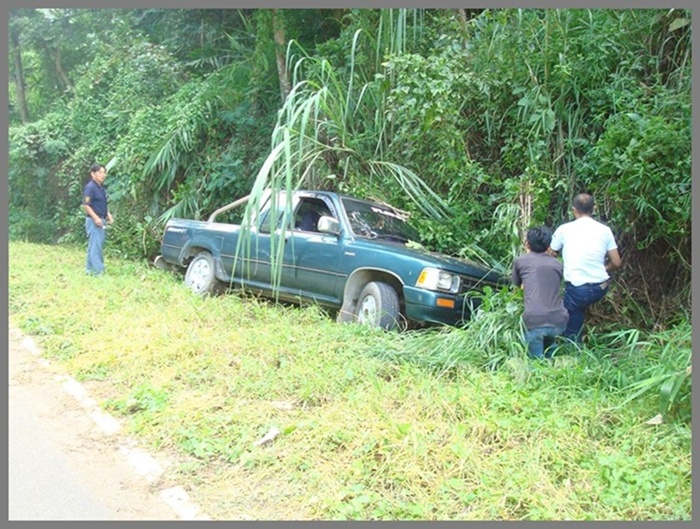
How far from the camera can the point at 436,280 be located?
639cm

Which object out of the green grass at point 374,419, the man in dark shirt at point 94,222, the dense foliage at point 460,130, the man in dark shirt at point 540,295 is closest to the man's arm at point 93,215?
the man in dark shirt at point 94,222

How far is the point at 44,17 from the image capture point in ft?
67.7

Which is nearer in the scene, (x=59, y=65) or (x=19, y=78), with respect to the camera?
(x=19, y=78)

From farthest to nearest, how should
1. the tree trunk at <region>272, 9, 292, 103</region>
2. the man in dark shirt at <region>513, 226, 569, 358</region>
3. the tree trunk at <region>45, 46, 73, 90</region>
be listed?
the tree trunk at <region>45, 46, 73, 90</region> < the tree trunk at <region>272, 9, 292, 103</region> < the man in dark shirt at <region>513, 226, 569, 358</region>

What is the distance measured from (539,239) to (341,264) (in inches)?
87.6

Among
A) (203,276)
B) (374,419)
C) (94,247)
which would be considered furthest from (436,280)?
(94,247)

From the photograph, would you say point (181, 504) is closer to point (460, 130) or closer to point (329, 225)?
point (329, 225)

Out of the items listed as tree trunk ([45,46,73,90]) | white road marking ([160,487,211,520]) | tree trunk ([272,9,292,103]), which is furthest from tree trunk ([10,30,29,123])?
white road marking ([160,487,211,520])

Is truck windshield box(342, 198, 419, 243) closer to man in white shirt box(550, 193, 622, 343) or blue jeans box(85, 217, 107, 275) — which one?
man in white shirt box(550, 193, 622, 343)

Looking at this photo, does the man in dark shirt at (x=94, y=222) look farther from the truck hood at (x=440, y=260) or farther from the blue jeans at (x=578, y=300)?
the blue jeans at (x=578, y=300)

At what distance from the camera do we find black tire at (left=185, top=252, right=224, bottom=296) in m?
8.45

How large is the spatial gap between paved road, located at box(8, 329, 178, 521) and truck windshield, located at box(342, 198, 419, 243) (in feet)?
11.4

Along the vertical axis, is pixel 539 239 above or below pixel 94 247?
above

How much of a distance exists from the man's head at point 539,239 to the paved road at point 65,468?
3519 mm
